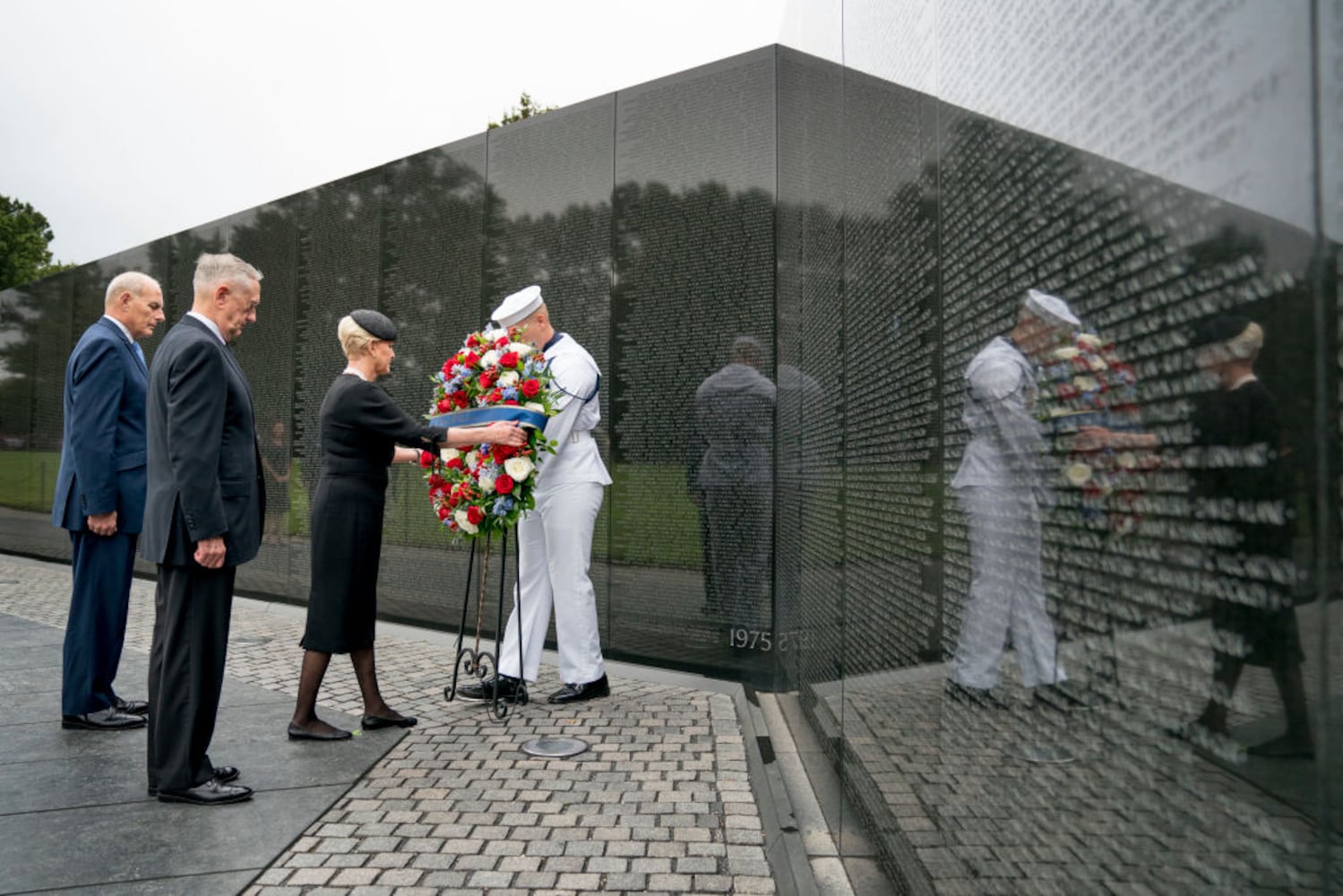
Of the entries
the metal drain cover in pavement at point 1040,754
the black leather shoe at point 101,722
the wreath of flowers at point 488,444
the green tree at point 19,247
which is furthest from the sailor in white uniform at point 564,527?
the green tree at point 19,247

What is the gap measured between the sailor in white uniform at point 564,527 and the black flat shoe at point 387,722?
561 millimetres

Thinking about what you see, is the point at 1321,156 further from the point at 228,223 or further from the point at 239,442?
the point at 228,223

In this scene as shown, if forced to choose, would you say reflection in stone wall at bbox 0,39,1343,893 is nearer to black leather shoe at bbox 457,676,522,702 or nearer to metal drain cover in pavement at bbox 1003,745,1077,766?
metal drain cover in pavement at bbox 1003,745,1077,766

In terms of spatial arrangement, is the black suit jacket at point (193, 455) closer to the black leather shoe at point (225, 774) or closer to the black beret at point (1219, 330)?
the black leather shoe at point (225, 774)

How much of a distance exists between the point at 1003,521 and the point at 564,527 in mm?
4081

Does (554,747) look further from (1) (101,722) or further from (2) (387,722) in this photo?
(1) (101,722)

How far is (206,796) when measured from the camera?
12.6ft

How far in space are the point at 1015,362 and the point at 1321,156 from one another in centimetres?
77

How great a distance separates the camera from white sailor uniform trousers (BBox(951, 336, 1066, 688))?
5.00ft

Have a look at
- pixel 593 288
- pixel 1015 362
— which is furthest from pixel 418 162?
pixel 1015 362

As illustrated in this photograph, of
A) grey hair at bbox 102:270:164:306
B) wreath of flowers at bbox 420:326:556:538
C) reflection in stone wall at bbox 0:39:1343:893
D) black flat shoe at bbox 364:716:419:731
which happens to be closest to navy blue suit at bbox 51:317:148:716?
grey hair at bbox 102:270:164:306

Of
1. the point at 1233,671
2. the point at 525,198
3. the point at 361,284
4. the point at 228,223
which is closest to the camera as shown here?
the point at 1233,671

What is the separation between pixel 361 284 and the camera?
867cm

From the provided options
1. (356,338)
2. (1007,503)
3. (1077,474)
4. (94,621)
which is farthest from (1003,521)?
(94,621)
